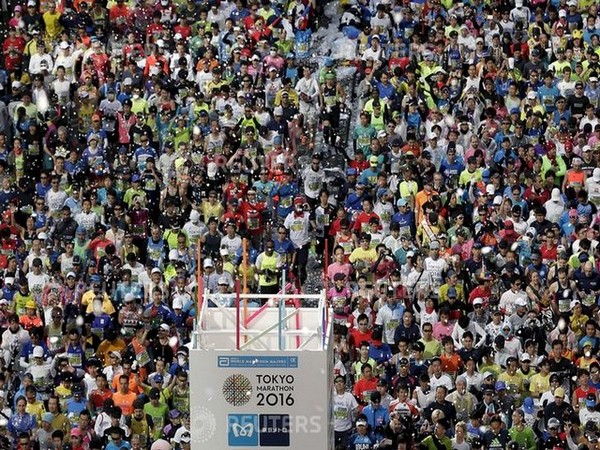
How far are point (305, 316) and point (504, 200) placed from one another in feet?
31.0

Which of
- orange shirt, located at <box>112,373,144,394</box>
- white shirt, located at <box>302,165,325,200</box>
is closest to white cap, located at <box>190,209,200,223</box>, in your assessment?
white shirt, located at <box>302,165,325,200</box>

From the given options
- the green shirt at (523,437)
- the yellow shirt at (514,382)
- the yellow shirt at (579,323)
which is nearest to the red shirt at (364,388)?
the yellow shirt at (514,382)

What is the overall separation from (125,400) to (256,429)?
627 cm

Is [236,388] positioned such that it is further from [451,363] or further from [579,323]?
[579,323]

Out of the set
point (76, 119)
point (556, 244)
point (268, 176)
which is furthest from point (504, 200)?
point (76, 119)

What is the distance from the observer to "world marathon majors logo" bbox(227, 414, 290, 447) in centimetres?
3409

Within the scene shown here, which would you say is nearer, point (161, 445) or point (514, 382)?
point (161, 445)

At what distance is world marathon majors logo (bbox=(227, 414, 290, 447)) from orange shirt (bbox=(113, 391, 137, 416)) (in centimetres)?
593

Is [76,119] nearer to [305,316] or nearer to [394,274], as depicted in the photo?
[394,274]

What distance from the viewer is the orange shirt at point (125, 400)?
131ft

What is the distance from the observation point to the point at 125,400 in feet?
131

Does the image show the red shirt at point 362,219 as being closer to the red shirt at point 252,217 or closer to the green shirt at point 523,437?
the red shirt at point 252,217

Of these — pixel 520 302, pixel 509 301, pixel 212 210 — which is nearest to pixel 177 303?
pixel 212 210

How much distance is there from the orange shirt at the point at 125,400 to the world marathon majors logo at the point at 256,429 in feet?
19.5
